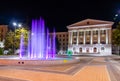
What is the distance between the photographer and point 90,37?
96688 millimetres

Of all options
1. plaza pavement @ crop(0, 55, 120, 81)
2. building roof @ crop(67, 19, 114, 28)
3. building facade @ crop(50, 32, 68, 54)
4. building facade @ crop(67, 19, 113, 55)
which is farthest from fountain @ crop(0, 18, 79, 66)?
building facade @ crop(50, 32, 68, 54)

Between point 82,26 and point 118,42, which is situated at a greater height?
point 82,26

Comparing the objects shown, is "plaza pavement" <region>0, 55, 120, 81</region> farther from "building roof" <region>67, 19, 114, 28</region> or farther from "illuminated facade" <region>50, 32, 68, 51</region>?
"illuminated facade" <region>50, 32, 68, 51</region>

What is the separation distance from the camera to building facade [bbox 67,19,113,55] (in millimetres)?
90812

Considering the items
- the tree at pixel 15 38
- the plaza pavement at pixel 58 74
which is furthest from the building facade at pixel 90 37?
the plaza pavement at pixel 58 74

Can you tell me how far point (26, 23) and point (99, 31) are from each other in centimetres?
4693

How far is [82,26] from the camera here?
9588cm

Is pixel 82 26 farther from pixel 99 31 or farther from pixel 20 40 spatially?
pixel 20 40

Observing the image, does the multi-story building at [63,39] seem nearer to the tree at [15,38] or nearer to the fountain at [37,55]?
the fountain at [37,55]

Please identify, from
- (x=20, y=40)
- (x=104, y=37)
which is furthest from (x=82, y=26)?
(x=20, y=40)

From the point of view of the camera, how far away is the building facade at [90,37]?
9081 cm

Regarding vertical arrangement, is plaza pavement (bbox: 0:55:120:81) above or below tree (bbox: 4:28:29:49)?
below

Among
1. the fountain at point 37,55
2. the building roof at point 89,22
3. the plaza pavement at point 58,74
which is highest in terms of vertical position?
the building roof at point 89,22

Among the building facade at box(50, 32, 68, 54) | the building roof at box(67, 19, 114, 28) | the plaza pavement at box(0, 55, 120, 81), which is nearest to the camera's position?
the plaza pavement at box(0, 55, 120, 81)
